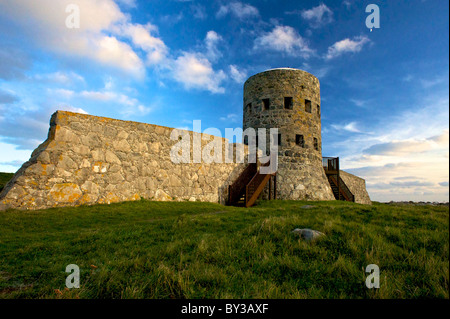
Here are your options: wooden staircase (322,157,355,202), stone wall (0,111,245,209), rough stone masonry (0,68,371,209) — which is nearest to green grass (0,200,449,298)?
stone wall (0,111,245,209)

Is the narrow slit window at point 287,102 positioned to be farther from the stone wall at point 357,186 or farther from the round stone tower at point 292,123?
the stone wall at point 357,186

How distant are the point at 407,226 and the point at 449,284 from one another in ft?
9.80

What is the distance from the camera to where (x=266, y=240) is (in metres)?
4.21

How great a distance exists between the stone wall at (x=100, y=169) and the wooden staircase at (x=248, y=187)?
2.04 m

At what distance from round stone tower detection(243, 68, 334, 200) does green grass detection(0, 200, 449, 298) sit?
415 inches

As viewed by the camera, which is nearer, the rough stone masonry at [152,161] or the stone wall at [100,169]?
the stone wall at [100,169]

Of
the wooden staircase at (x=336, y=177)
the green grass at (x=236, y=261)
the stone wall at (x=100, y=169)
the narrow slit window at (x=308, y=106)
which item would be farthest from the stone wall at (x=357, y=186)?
the green grass at (x=236, y=261)

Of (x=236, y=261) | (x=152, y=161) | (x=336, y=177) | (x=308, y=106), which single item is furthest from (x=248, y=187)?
(x=336, y=177)

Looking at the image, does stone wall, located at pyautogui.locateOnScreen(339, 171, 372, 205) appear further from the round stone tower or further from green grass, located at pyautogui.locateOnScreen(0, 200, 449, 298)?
green grass, located at pyautogui.locateOnScreen(0, 200, 449, 298)

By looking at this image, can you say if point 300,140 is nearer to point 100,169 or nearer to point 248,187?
point 248,187

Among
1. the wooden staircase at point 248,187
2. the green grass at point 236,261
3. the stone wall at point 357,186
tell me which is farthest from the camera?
the stone wall at point 357,186

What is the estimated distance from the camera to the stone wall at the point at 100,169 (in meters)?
7.88

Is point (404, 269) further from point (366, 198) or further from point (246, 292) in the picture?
point (366, 198)

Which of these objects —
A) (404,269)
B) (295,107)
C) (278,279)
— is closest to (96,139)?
(278,279)
